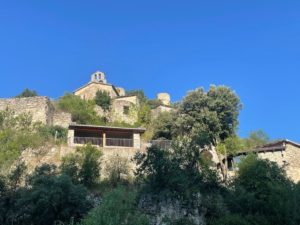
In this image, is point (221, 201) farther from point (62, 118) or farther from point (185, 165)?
point (62, 118)

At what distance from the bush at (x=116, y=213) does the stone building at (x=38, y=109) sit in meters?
18.8

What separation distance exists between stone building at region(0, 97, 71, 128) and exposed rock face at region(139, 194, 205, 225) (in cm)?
1535

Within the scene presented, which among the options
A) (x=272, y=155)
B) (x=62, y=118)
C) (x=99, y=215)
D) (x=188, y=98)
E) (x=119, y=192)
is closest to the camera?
(x=99, y=215)

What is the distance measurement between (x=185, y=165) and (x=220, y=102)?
10.7 m

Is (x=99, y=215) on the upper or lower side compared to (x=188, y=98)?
lower

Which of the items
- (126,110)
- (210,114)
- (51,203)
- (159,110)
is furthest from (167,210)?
(126,110)

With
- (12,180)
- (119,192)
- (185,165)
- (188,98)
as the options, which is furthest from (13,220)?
(188,98)

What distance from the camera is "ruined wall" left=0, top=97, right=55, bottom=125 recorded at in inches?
1426

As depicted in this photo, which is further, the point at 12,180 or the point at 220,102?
the point at 220,102

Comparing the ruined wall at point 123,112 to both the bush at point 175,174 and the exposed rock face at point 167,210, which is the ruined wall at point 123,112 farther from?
the exposed rock face at point 167,210

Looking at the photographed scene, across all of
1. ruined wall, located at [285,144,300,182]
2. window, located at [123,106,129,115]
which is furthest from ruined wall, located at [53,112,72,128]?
ruined wall, located at [285,144,300,182]

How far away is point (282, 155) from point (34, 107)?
20.0 metres

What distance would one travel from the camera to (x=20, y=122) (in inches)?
1391

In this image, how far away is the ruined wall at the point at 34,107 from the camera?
3622cm
